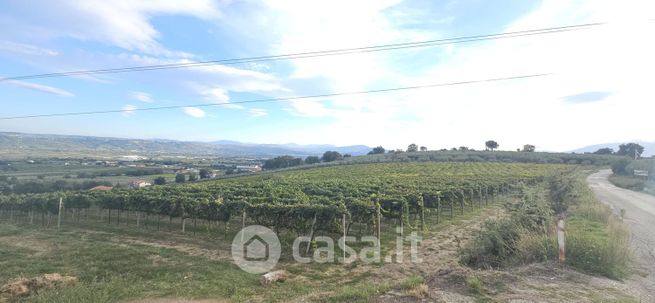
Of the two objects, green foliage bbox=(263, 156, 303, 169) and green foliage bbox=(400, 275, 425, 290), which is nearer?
green foliage bbox=(400, 275, 425, 290)

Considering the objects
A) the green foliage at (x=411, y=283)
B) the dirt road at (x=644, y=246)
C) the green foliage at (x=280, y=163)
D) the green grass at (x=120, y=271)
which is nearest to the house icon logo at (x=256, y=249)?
the green grass at (x=120, y=271)

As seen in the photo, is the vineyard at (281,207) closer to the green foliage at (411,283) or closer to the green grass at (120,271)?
the green grass at (120,271)

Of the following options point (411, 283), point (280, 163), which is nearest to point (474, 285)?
point (411, 283)

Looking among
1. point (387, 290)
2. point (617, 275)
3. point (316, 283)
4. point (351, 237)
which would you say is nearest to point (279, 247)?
point (351, 237)

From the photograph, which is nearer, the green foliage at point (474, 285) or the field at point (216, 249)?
the green foliage at point (474, 285)

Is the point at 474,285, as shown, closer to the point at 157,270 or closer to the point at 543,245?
the point at 543,245

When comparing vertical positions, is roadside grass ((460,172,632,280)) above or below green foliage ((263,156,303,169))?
above

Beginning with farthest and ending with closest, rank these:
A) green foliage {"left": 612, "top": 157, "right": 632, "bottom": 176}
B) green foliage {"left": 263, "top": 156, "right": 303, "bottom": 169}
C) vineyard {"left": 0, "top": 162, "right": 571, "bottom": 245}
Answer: green foliage {"left": 263, "top": 156, "right": 303, "bottom": 169} < green foliage {"left": 612, "top": 157, "right": 632, "bottom": 176} < vineyard {"left": 0, "top": 162, "right": 571, "bottom": 245}

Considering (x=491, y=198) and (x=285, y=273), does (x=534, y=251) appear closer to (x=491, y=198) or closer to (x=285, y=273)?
(x=285, y=273)

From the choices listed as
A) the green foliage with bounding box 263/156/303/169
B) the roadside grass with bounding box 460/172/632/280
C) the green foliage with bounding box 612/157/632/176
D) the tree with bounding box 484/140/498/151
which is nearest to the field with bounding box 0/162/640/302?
the roadside grass with bounding box 460/172/632/280

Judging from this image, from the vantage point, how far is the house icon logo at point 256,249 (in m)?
10.8

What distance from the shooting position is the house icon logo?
10.8 meters

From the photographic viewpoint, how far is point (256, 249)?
1302 cm

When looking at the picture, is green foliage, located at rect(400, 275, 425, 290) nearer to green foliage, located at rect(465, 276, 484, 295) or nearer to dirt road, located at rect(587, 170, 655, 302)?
green foliage, located at rect(465, 276, 484, 295)
